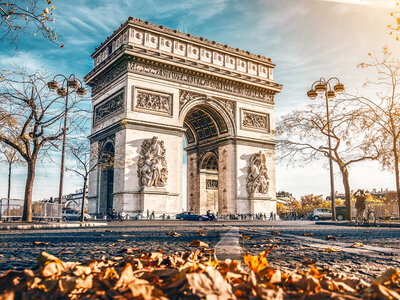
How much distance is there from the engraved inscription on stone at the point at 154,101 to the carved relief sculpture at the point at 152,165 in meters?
2.63

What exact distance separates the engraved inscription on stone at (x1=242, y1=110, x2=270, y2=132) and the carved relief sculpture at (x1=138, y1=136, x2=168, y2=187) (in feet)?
30.0

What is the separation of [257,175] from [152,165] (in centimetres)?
993

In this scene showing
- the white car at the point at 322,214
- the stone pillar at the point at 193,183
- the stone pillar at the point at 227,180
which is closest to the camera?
the stone pillar at the point at 227,180

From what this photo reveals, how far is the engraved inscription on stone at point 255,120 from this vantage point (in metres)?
31.5

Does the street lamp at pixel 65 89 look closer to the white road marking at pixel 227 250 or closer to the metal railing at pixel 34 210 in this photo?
the metal railing at pixel 34 210

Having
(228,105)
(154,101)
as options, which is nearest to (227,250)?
(154,101)

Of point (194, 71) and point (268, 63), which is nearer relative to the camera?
point (194, 71)

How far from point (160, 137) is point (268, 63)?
14.3 metres

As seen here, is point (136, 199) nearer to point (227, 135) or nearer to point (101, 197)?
point (101, 197)

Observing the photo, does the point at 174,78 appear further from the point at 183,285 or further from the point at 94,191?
the point at 183,285

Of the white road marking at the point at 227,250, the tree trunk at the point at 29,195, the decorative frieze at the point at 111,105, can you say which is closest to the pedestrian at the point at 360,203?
the white road marking at the point at 227,250

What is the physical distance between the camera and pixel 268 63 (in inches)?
1339

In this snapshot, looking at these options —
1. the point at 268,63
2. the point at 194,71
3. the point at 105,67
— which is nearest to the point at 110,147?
the point at 105,67

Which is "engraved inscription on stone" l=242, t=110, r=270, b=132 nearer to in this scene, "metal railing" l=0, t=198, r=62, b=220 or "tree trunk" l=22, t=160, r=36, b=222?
"metal railing" l=0, t=198, r=62, b=220
